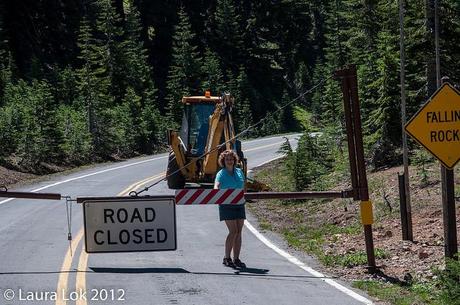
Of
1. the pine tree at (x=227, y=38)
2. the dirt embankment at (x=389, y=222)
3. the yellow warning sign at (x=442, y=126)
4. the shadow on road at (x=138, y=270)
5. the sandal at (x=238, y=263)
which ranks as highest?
the pine tree at (x=227, y=38)

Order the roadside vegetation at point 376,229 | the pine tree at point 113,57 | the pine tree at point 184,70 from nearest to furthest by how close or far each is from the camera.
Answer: the roadside vegetation at point 376,229, the pine tree at point 113,57, the pine tree at point 184,70

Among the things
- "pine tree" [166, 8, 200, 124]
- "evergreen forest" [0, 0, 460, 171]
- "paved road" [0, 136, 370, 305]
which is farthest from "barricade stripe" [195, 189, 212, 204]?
"pine tree" [166, 8, 200, 124]

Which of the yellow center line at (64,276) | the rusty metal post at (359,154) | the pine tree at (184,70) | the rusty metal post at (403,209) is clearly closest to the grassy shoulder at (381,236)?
the rusty metal post at (403,209)

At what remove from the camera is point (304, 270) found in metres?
10.7

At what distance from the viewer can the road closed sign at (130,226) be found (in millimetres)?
10500

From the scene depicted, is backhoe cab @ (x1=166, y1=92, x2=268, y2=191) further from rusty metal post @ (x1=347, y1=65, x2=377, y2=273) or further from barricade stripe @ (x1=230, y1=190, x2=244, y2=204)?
barricade stripe @ (x1=230, y1=190, x2=244, y2=204)

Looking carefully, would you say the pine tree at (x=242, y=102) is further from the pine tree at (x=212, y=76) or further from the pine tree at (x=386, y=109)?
the pine tree at (x=386, y=109)

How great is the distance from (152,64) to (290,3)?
994 inches

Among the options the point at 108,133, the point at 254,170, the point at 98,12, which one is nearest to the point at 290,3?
the point at 98,12

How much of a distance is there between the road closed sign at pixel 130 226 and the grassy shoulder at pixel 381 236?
2.80 metres

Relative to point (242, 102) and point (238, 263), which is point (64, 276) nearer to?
point (238, 263)

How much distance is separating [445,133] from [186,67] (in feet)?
182

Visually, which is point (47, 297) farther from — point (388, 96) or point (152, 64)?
point (152, 64)

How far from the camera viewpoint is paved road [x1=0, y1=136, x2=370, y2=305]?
8617mm
